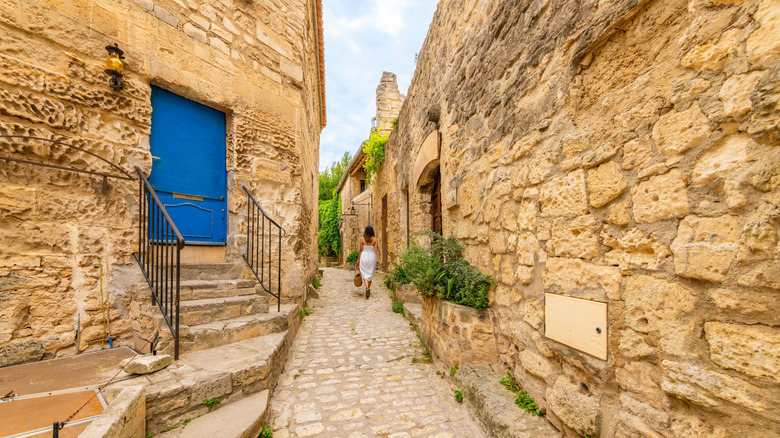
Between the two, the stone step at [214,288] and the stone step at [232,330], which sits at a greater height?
the stone step at [214,288]

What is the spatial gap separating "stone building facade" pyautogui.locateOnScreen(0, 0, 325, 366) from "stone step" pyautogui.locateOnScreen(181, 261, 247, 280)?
10 cm

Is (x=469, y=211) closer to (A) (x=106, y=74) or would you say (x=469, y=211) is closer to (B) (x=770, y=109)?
(B) (x=770, y=109)

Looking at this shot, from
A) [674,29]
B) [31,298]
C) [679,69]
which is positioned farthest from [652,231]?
[31,298]

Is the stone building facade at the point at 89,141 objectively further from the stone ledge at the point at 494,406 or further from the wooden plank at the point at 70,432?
the stone ledge at the point at 494,406

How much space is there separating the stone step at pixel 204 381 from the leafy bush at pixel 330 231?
1278cm

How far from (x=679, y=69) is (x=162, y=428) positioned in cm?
317

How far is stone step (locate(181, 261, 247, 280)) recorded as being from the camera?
342cm

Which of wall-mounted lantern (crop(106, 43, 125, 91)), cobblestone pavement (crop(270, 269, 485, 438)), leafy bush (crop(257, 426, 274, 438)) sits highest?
wall-mounted lantern (crop(106, 43, 125, 91))

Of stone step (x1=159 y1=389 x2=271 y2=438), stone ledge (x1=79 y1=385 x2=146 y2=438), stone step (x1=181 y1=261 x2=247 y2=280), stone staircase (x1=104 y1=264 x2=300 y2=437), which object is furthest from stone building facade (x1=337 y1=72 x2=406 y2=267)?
stone ledge (x1=79 y1=385 x2=146 y2=438)

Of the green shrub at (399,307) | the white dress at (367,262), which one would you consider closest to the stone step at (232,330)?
the green shrub at (399,307)

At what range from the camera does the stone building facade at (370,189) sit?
998 centimetres

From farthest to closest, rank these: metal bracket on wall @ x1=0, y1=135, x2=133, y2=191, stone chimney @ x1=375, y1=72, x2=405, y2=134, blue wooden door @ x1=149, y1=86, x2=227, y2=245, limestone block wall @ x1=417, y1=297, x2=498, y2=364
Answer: stone chimney @ x1=375, y1=72, x2=405, y2=134
blue wooden door @ x1=149, y1=86, x2=227, y2=245
limestone block wall @ x1=417, y1=297, x2=498, y2=364
metal bracket on wall @ x1=0, y1=135, x2=133, y2=191

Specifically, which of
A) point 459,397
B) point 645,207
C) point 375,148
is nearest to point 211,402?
point 459,397

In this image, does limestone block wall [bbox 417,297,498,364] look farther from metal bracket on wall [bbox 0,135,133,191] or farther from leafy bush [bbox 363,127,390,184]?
leafy bush [bbox 363,127,390,184]
